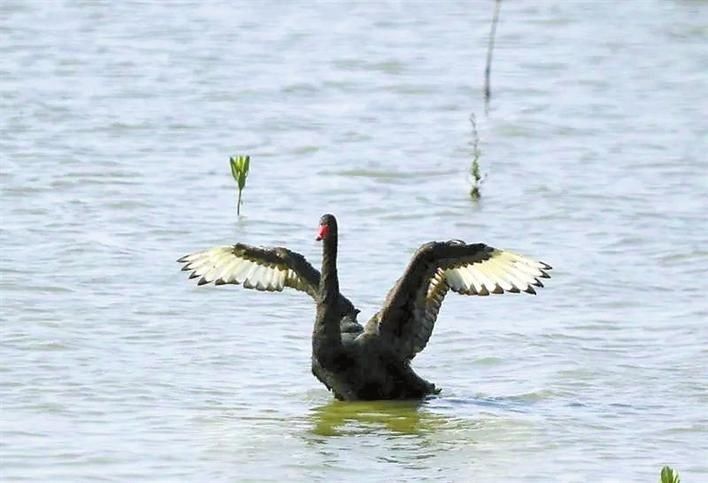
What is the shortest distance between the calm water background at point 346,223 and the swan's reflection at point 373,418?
0.03 meters

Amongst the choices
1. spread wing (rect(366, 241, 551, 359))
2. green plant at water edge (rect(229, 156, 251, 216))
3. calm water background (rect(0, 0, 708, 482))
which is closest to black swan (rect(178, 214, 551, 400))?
spread wing (rect(366, 241, 551, 359))

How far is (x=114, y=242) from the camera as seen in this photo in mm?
13961

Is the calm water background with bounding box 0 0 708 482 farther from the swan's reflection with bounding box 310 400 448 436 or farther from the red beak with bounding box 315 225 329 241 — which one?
the red beak with bounding box 315 225 329 241

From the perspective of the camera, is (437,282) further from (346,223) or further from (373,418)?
(346,223)

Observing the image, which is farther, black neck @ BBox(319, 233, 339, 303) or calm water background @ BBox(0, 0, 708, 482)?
black neck @ BBox(319, 233, 339, 303)

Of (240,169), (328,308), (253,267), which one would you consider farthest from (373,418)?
(240,169)

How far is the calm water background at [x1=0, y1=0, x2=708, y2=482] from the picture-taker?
9844mm

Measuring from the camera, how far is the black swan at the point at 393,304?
418 inches

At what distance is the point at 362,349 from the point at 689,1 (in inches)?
Answer: 579

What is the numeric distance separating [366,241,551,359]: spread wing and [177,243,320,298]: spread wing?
19.7 inches

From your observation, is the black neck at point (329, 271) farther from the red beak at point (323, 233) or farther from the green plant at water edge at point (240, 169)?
the green plant at water edge at point (240, 169)

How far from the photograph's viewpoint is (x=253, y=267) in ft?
36.8

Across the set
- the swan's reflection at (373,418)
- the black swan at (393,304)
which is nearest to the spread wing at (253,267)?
the black swan at (393,304)

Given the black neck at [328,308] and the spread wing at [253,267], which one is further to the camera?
the spread wing at [253,267]
